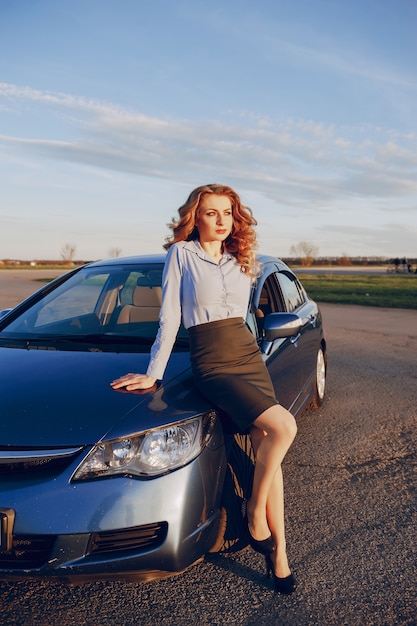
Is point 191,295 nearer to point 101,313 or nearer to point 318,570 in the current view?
point 318,570

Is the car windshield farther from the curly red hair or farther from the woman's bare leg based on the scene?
the woman's bare leg

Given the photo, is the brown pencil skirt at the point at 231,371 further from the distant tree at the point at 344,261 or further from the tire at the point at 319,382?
the distant tree at the point at 344,261

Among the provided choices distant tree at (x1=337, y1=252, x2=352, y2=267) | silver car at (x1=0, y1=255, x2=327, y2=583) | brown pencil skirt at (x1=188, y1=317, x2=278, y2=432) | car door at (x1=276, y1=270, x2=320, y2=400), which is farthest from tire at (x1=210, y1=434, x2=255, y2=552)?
distant tree at (x1=337, y1=252, x2=352, y2=267)

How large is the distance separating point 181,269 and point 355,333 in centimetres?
848

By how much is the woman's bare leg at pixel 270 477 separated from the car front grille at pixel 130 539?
52cm

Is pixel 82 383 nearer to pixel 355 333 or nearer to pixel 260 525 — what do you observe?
pixel 260 525

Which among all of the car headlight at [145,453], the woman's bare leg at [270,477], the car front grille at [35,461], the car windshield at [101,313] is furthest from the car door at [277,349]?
the car front grille at [35,461]

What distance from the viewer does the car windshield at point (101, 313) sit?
11.5 ft

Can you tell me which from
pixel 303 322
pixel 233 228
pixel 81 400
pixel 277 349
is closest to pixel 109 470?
pixel 81 400

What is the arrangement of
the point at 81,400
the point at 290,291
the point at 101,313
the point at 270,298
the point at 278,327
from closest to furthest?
the point at 81,400 → the point at 278,327 → the point at 101,313 → the point at 270,298 → the point at 290,291

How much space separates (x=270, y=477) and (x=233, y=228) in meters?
1.23

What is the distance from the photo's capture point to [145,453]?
239cm

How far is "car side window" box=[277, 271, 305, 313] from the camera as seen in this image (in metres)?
4.86

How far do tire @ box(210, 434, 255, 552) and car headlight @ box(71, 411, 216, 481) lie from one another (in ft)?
0.91
